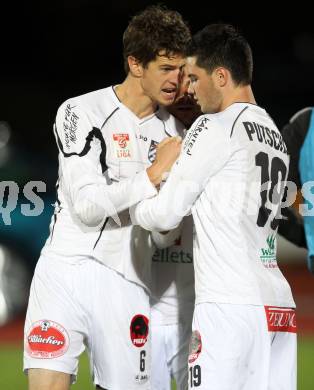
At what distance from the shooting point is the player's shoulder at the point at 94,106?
5355mm

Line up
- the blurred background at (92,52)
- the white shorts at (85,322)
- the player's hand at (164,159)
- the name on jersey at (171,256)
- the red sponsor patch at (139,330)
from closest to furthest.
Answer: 1. the player's hand at (164,159)
2. the white shorts at (85,322)
3. the red sponsor patch at (139,330)
4. the name on jersey at (171,256)
5. the blurred background at (92,52)

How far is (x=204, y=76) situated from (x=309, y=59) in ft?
64.1

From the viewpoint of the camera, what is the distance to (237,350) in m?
4.54

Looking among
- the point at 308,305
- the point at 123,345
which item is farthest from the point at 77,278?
the point at 308,305

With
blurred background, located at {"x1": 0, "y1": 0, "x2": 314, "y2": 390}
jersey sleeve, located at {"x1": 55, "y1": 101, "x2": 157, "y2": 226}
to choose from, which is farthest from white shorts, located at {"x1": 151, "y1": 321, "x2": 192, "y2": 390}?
blurred background, located at {"x1": 0, "y1": 0, "x2": 314, "y2": 390}

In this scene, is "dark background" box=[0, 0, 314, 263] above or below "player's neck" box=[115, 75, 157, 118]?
above

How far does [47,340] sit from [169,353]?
977 millimetres

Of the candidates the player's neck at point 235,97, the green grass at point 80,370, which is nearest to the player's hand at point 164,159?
the player's neck at point 235,97

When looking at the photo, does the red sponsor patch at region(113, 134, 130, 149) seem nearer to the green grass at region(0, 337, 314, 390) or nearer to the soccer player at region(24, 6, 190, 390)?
the soccer player at region(24, 6, 190, 390)

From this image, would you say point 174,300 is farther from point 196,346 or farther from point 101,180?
point 196,346

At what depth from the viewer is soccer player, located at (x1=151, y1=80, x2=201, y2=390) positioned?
5.69 meters

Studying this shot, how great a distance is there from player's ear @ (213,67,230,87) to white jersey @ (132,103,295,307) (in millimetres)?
161

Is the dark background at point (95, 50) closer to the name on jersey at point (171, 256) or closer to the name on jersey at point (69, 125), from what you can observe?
the name on jersey at point (171, 256)

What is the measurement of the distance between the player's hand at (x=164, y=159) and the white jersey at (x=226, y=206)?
0.22 meters
